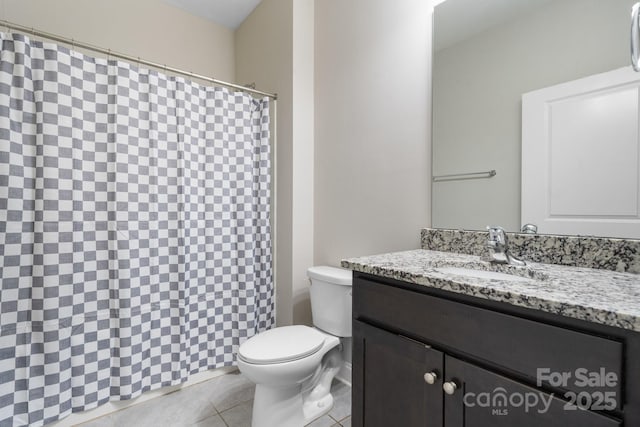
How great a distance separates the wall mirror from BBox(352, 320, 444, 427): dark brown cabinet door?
65 cm

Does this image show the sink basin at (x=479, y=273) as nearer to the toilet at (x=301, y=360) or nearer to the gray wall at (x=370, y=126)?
the gray wall at (x=370, y=126)

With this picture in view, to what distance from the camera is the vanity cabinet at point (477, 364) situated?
534mm

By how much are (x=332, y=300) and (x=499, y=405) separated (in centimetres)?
100

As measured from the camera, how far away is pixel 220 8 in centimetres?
232

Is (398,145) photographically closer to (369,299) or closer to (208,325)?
(369,299)

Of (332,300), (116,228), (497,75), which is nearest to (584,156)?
(497,75)

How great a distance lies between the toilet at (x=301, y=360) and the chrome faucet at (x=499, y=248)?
0.70 meters

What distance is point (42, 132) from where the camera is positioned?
1.31m

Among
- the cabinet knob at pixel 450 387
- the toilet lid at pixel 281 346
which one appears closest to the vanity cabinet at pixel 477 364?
the cabinet knob at pixel 450 387

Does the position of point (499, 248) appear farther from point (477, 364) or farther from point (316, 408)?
point (316, 408)

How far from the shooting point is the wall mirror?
0.94 meters

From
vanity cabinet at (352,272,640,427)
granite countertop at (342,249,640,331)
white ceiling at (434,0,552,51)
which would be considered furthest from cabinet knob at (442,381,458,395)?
white ceiling at (434,0,552,51)

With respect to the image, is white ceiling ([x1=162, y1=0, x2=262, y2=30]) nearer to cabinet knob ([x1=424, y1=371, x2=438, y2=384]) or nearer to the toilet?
the toilet

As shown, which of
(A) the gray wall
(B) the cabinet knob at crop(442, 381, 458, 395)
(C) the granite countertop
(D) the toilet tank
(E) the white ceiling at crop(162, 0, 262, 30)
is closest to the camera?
(C) the granite countertop
